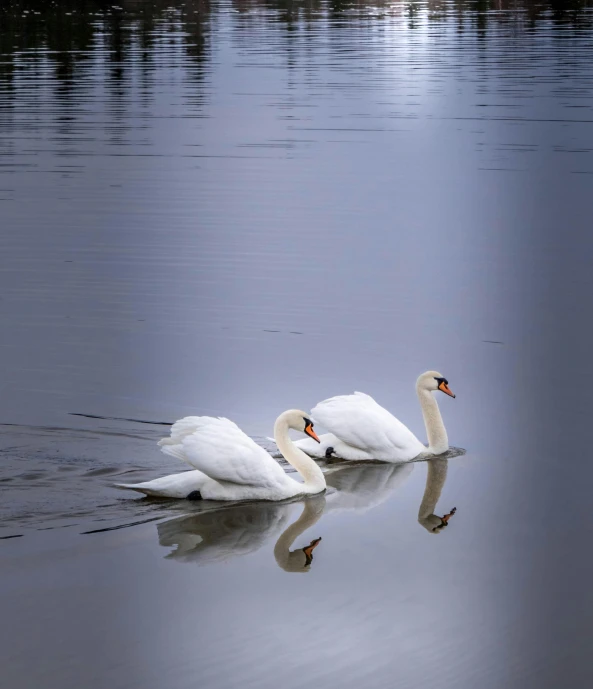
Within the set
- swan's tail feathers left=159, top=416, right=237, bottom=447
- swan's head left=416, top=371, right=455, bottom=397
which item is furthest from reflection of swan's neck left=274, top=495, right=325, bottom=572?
swan's head left=416, top=371, right=455, bottom=397

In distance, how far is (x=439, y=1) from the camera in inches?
3056

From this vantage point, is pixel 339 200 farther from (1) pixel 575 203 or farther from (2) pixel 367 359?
(2) pixel 367 359

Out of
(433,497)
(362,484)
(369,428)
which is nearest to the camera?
(433,497)

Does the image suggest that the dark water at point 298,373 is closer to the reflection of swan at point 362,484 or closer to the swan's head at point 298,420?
the reflection of swan at point 362,484

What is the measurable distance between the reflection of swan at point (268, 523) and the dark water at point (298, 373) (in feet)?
0.09

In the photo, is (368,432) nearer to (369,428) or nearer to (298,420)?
(369,428)

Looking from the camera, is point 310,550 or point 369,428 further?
point 369,428

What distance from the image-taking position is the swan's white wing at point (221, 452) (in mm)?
8766

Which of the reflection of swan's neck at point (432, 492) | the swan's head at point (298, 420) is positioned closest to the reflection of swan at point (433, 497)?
the reflection of swan's neck at point (432, 492)

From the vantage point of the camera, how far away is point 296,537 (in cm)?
844

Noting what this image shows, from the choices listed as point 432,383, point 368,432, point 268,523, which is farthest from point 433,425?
point 268,523

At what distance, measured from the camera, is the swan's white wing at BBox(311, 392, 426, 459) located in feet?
32.3

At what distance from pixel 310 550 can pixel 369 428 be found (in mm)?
1838

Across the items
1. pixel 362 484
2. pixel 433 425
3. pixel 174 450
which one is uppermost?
pixel 174 450
